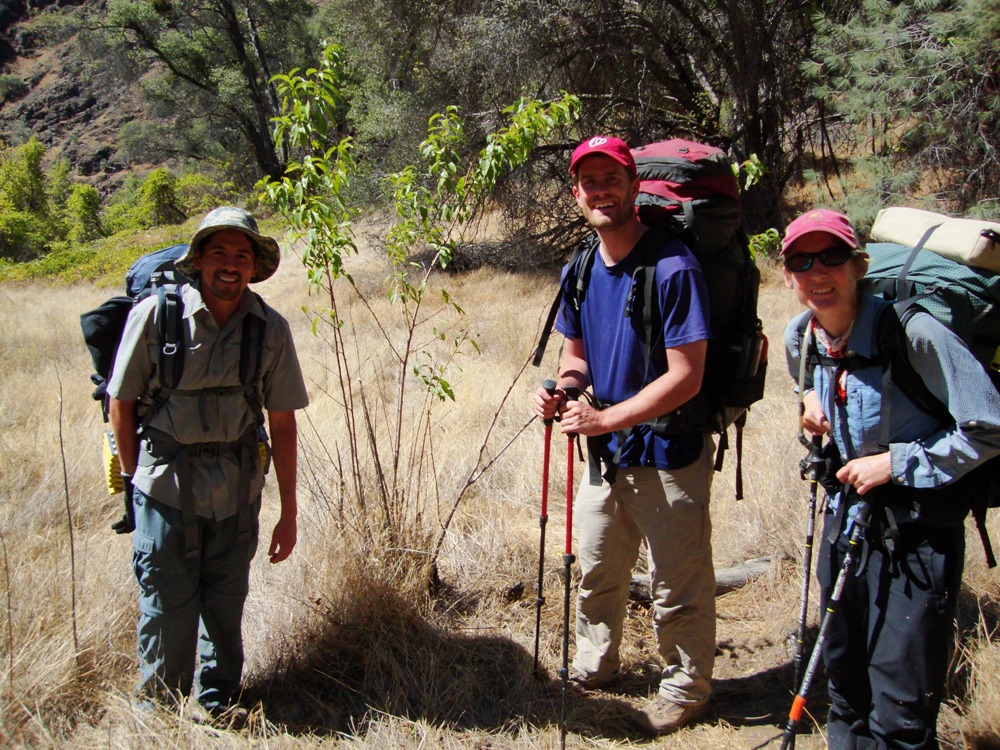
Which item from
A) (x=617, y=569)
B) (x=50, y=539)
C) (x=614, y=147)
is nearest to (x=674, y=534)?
(x=617, y=569)

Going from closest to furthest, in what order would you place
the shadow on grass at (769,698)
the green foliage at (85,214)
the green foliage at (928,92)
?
1. the shadow on grass at (769,698)
2. the green foliage at (928,92)
3. the green foliage at (85,214)

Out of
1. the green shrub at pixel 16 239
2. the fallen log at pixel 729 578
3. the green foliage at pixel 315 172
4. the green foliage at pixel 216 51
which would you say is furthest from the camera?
the green shrub at pixel 16 239

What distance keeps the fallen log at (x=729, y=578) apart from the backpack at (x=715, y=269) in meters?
1.18

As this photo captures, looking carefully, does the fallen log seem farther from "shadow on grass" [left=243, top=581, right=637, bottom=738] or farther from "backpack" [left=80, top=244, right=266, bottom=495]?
"backpack" [left=80, top=244, right=266, bottom=495]

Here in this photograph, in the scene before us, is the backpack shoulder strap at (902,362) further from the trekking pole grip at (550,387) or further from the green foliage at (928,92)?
the green foliage at (928,92)

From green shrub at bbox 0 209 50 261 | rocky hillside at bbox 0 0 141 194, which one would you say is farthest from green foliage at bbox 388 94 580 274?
rocky hillside at bbox 0 0 141 194

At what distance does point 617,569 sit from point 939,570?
1094 mm

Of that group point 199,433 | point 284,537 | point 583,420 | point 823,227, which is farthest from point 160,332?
point 823,227

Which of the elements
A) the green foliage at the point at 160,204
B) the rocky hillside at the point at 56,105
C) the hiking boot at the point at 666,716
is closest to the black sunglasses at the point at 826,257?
the hiking boot at the point at 666,716

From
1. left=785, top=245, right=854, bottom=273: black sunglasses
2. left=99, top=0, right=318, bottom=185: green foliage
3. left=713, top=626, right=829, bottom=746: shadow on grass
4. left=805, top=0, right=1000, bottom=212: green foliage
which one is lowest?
left=713, top=626, right=829, bottom=746: shadow on grass

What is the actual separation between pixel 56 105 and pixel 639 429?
A: 246ft

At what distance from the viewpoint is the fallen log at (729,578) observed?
137 inches

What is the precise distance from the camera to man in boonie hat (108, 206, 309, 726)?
2396 millimetres

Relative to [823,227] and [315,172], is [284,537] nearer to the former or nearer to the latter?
[315,172]
